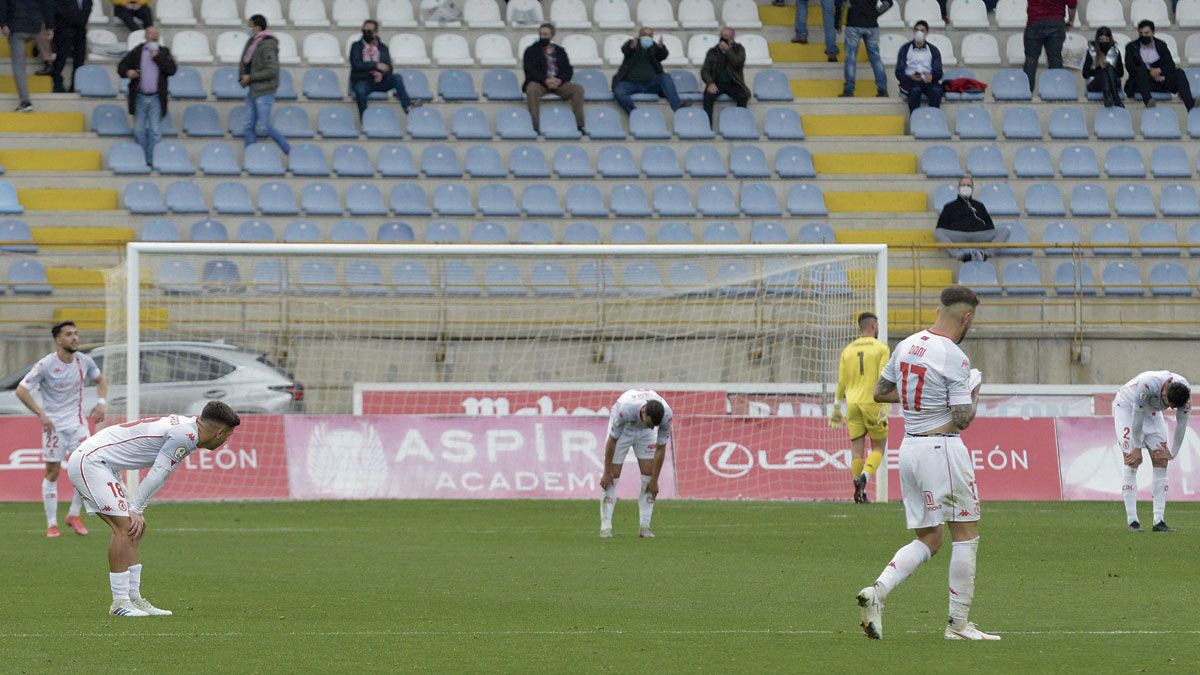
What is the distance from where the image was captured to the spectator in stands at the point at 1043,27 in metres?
31.2

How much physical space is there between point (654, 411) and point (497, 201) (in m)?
12.9

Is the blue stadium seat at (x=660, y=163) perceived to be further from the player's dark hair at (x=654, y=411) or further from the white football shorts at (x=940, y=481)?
the white football shorts at (x=940, y=481)

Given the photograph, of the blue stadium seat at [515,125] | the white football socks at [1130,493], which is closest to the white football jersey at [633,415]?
the white football socks at [1130,493]

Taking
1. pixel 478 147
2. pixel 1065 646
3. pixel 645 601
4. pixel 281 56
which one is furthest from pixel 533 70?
pixel 1065 646

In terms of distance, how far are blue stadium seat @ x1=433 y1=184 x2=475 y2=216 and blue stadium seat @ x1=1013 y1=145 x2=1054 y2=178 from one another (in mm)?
9455

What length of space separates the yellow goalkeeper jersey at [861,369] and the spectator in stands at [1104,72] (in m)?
12.3

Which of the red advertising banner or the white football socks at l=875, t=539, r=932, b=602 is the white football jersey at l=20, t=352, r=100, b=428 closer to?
the white football socks at l=875, t=539, r=932, b=602

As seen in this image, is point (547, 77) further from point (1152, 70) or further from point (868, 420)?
point (868, 420)

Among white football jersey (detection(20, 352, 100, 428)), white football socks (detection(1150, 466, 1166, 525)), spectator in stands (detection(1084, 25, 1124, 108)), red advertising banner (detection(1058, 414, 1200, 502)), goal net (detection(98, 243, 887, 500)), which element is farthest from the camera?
spectator in stands (detection(1084, 25, 1124, 108))

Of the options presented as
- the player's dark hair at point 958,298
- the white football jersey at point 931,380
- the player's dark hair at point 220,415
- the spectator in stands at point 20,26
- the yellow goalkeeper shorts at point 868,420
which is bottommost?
the yellow goalkeeper shorts at point 868,420

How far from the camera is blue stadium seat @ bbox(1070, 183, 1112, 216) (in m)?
29.7

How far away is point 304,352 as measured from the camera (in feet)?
81.5

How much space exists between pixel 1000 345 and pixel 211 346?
37.8 feet

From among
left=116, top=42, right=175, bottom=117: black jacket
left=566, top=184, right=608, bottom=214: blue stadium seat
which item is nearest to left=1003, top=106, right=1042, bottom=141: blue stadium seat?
left=566, top=184, right=608, bottom=214: blue stadium seat
